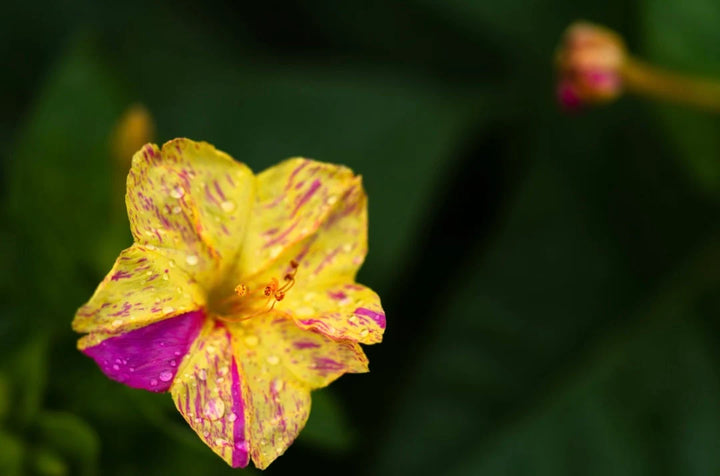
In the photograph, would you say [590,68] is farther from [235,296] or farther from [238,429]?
[238,429]

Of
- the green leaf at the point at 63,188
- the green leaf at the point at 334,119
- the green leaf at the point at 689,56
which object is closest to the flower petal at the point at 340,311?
the green leaf at the point at 63,188

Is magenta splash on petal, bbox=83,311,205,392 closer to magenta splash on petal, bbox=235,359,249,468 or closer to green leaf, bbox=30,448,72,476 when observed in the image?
magenta splash on petal, bbox=235,359,249,468

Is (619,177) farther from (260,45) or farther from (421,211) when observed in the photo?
(260,45)

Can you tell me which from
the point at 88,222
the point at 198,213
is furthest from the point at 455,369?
the point at 198,213

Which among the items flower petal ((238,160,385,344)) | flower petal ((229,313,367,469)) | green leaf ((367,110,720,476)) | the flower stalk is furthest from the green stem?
flower petal ((229,313,367,469))

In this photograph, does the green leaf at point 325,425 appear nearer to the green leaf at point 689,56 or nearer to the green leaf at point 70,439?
the green leaf at point 70,439

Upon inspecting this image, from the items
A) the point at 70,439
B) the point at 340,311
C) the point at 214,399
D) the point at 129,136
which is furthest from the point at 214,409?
the point at 129,136
